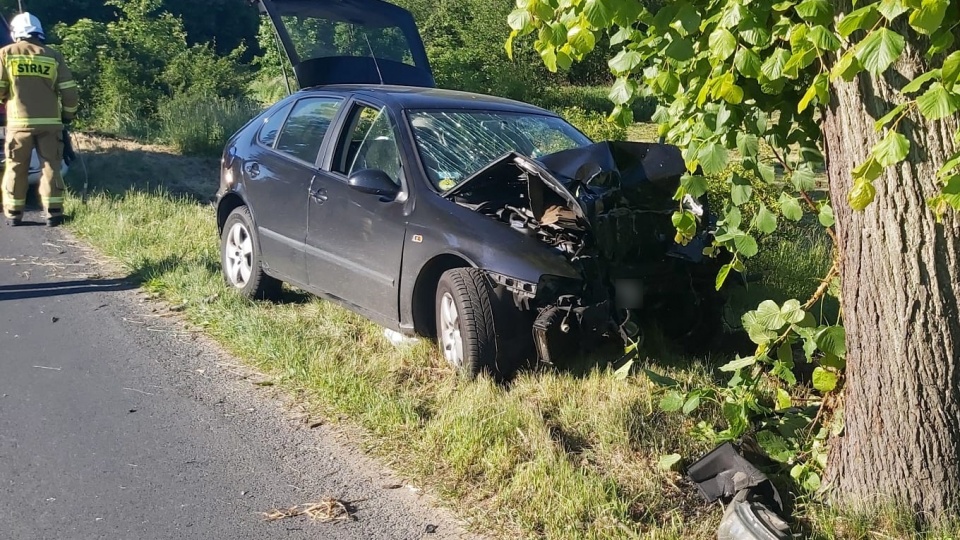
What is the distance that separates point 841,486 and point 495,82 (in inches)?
662

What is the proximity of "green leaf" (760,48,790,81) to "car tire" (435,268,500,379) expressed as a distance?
2200mm

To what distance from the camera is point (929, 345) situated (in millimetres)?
3521

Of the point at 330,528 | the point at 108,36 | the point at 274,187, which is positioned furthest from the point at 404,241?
the point at 108,36

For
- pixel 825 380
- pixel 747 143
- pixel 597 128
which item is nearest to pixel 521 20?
pixel 747 143

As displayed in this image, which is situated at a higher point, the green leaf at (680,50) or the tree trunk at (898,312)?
the green leaf at (680,50)

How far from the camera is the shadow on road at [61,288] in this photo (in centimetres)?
725

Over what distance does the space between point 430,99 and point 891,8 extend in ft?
13.0

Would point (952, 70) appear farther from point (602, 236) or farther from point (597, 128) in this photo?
point (597, 128)

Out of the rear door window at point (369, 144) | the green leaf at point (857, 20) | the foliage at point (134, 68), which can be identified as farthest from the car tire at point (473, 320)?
the foliage at point (134, 68)

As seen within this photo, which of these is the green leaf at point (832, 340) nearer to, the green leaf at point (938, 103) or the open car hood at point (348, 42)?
the green leaf at point (938, 103)

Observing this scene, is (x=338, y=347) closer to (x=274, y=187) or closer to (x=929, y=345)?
(x=274, y=187)

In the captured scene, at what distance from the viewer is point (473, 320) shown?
5.05 metres

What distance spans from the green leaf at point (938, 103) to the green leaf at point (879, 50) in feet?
0.57

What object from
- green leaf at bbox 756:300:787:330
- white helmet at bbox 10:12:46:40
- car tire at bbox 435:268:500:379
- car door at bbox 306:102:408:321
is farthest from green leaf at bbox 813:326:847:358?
white helmet at bbox 10:12:46:40
